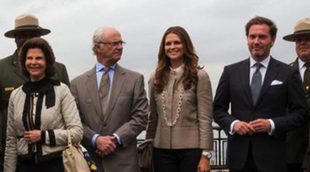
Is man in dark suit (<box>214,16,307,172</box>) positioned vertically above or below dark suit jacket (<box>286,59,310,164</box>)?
above

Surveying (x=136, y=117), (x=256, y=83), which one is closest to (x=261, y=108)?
(x=256, y=83)

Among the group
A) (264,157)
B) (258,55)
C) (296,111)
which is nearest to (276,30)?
(258,55)

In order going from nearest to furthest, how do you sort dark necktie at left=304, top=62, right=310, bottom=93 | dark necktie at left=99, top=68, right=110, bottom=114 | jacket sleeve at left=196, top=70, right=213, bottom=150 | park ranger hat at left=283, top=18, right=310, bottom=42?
jacket sleeve at left=196, top=70, right=213, bottom=150 → dark necktie at left=99, top=68, right=110, bottom=114 → dark necktie at left=304, top=62, right=310, bottom=93 → park ranger hat at left=283, top=18, right=310, bottom=42

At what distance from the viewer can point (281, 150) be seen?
18.9ft

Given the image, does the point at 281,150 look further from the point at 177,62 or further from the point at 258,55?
the point at 177,62

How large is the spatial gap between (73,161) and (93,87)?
1.16 metres

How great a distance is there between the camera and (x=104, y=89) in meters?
6.20

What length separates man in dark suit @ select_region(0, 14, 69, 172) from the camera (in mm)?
6094

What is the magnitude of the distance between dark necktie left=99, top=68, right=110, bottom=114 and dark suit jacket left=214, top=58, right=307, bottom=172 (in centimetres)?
118

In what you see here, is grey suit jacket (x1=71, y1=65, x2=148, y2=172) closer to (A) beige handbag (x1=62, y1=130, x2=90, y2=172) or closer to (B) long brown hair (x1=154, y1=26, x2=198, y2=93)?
(B) long brown hair (x1=154, y1=26, x2=198, y2=93)

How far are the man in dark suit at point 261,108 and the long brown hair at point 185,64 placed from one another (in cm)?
42

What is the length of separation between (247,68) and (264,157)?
87 cm

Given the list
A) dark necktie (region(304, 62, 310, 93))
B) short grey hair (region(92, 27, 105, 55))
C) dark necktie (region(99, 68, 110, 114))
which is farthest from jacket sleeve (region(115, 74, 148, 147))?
dark necktie (region(304, 62, 310, 93))

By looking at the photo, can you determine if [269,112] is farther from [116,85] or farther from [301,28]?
[301,28]
